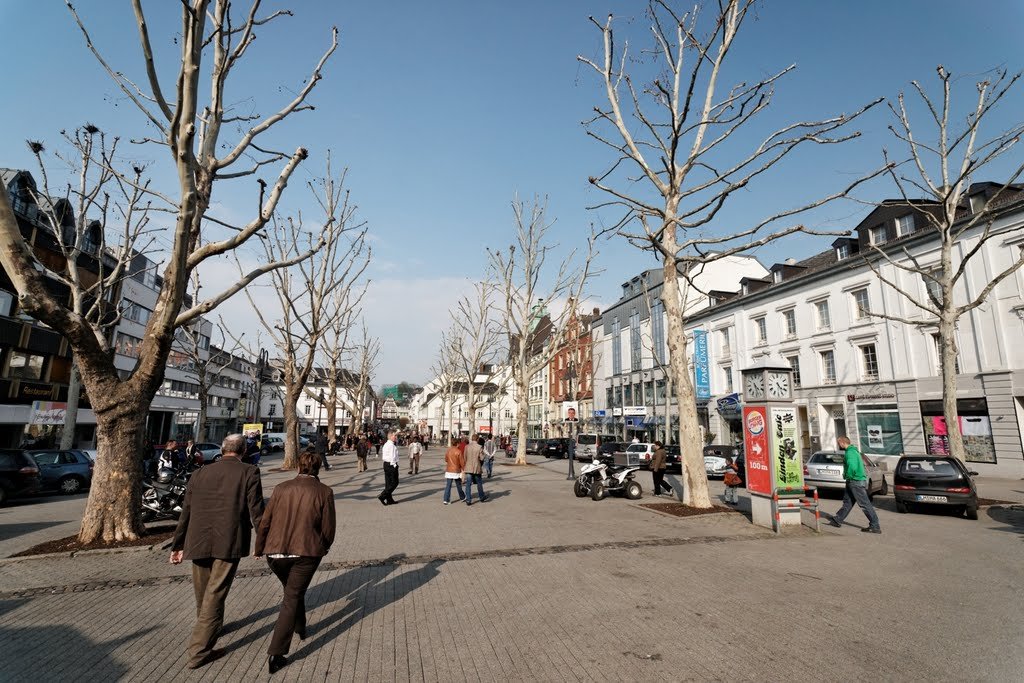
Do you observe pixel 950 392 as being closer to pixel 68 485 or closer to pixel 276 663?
pixel 276 663

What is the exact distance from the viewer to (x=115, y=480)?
778 centimetres

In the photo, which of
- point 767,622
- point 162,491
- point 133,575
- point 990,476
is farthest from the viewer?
point 990,476

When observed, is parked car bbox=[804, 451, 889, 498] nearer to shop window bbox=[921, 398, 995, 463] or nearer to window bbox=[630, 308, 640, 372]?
shop window bbox=[921, 398, 995, 463]

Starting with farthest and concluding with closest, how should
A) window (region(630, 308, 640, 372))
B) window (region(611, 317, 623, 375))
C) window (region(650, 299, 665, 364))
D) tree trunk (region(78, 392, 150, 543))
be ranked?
window (region(611, 317, 623, 375)) < window (region(630, 308, 640, 372)) < window (region(650, 299, 665, 364)) < tree trunk (region(78, 392, 150, 543))

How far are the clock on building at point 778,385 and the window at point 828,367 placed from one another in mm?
22646

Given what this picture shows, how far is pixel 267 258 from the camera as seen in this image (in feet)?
66.0

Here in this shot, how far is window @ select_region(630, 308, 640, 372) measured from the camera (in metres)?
48.0

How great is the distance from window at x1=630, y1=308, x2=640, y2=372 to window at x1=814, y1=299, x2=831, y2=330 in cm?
1867

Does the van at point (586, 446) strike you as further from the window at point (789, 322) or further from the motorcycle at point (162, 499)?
the motorcycle at point (162, 499)

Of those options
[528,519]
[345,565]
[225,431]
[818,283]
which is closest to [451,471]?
[528,519]

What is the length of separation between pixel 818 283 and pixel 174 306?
3263 centimetres

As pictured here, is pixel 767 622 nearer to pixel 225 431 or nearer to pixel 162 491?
pixel 162 491

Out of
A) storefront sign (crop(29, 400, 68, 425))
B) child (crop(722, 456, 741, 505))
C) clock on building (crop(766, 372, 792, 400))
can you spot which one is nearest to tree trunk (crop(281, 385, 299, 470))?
storefront sign (crop(29, 400, 68, 425))

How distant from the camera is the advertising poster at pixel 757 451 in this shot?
32.5 ft
